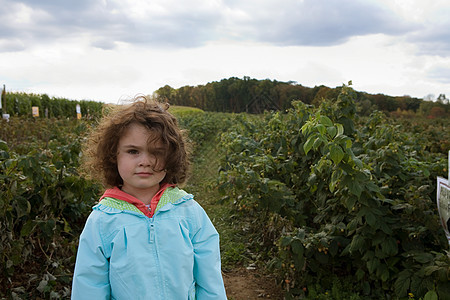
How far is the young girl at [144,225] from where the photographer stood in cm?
168

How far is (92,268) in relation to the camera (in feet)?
5.49

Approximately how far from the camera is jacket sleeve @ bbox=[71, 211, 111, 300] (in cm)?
166

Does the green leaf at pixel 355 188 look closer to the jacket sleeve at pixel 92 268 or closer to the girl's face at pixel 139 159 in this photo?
the girl's face at pixel 139 159

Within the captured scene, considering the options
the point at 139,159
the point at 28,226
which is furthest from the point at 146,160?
the point at 28,226

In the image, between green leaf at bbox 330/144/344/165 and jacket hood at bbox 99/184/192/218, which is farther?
green leaf at bbox 330/144/344/165

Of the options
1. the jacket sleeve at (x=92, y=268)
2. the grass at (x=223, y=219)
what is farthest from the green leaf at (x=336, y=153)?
the grass at (x=223, y=219)

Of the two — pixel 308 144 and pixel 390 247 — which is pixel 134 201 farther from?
pixel 390 247

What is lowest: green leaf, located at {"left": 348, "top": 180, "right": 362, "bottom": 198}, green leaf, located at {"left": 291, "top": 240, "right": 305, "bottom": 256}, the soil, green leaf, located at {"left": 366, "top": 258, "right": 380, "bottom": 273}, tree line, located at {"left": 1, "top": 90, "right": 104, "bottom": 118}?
the soil

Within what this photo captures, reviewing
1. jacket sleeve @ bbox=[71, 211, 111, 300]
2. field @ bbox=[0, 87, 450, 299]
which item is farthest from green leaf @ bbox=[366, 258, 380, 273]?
jacket sleeve @ bbox=[71, 211, 111, 300]

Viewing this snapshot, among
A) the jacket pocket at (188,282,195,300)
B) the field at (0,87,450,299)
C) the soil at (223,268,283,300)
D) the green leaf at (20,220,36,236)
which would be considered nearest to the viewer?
the jacket pocket at (188,282,195,300)

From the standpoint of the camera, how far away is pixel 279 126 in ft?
18.4

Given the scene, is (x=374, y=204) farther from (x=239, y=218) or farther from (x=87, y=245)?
(x=239, y=218)

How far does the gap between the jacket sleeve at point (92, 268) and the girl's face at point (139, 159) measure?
226 millimetres

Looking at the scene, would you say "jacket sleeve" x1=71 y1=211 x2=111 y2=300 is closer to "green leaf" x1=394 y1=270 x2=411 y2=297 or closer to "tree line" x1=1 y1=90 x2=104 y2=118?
"green leaf" x1=394 y1=270 x2=411 y2=297
